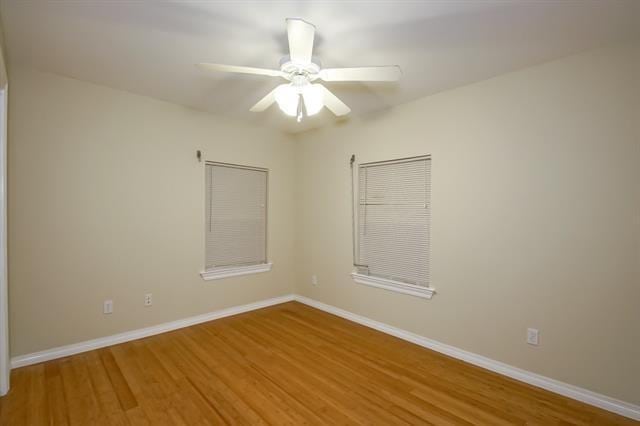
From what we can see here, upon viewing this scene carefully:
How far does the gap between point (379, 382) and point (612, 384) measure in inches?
62.3

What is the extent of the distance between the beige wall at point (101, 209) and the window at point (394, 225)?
1714mm

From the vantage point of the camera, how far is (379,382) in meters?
2.44

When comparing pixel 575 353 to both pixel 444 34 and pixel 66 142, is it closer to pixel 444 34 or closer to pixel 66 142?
pixel 444 34

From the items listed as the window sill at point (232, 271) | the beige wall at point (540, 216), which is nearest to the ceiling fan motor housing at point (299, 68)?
the beige wall at point (540, 216)

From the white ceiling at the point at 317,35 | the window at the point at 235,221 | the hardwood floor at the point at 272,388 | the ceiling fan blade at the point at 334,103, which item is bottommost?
the hardwood floor at the point at 272,388

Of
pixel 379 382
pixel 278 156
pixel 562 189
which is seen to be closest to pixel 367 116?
pixel 278 156

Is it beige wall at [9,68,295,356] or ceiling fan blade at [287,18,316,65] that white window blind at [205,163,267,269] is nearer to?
beige wall at [9,68,295,356]

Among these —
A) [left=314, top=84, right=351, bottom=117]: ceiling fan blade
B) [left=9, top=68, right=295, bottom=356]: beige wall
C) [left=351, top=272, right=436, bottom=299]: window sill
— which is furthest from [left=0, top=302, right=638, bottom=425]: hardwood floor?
[left=314, top=84, right=351, bottom=117]: ceiling fan blade

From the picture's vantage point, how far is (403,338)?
3.28 metres

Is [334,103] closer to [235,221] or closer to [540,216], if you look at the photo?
[540,216]

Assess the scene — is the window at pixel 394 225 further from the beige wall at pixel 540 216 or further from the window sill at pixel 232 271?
the window sill at pixel 232 271

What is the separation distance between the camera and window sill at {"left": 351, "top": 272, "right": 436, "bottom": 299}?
3113mm

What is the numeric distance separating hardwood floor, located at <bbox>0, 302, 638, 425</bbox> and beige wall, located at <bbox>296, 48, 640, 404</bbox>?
0.33 m

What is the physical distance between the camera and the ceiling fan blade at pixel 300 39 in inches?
62.1
